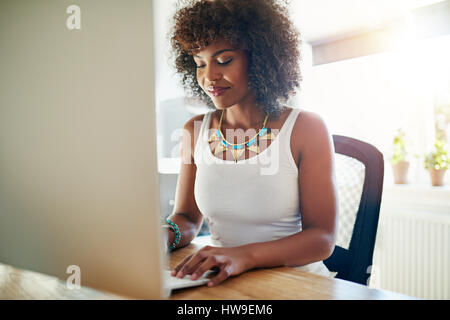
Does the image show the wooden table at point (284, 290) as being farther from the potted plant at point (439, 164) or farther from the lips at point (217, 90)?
the potted plant at point (439, 164)

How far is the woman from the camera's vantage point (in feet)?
2.60

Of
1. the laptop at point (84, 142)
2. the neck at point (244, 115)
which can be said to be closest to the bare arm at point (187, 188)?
the neck at point (244, 115)

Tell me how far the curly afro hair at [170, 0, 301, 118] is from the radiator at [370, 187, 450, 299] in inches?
56.4

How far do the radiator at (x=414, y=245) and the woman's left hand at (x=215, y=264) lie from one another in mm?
1792

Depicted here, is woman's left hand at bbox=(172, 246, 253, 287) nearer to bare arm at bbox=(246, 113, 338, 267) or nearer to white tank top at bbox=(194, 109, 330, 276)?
bare arm at bbox=(246, 113, 338, 267)

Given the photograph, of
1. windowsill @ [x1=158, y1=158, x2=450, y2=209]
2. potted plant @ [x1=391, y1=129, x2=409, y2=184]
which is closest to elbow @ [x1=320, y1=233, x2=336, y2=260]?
windowsill @ [x1=158, y1=158, x2=450, y2=209]

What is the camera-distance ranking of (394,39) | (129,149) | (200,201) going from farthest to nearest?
(394,39) < (200,201) < (129,149)

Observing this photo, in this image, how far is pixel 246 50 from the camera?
92 centimetres

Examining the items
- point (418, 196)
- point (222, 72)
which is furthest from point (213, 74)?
point (418, 196)

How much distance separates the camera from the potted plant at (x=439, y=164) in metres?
2.03

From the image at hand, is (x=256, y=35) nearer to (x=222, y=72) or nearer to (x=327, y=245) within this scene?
(x=222, y=72)
